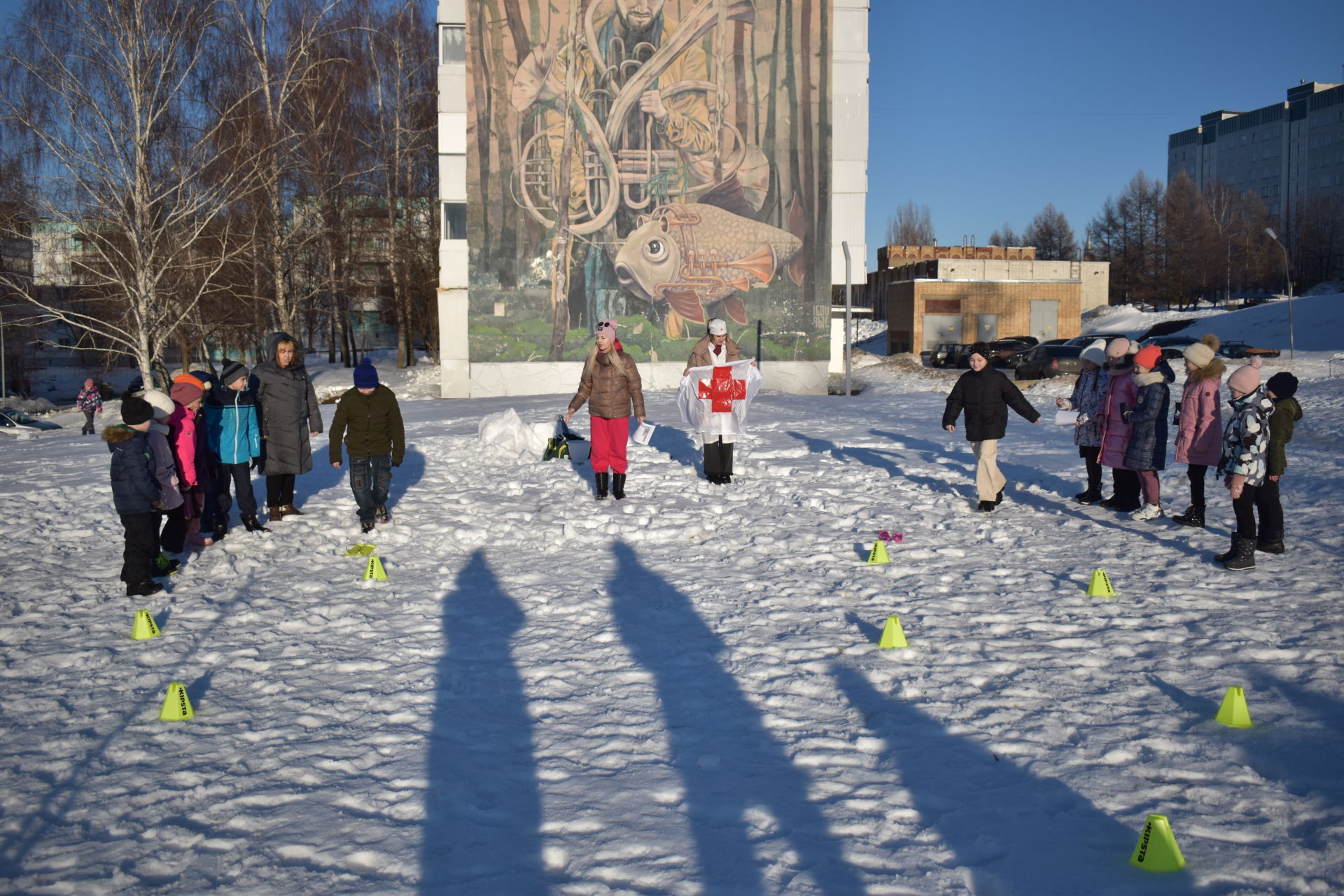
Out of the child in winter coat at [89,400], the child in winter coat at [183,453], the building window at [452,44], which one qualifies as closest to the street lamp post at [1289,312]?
the building window at [452,44]

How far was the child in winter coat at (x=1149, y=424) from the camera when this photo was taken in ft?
29.8

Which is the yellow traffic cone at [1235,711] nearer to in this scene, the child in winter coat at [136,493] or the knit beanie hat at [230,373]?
the child in winter coat at [136,493]

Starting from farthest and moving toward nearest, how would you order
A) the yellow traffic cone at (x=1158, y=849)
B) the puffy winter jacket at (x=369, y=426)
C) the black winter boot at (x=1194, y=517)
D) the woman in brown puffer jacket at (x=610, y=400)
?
the woman in brown puffer jacket at (x=610, y=400) → the puffy winter jacket at (x=369, y=426) → the black winter boot at (x=1194, y=517) → the yellow traffic cone at (x=1158, y=849)

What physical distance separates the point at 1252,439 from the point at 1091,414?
2609mm

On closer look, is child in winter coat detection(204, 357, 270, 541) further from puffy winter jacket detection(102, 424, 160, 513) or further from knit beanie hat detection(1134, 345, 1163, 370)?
knit beanie hat detection(1134, 345, 1163, 370)

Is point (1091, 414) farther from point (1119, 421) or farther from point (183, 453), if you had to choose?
point (183, 453)

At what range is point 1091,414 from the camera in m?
9.96

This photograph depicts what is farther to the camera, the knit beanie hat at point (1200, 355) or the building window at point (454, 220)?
the building window at point (454, 220)

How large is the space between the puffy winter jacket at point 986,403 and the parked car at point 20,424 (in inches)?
1046

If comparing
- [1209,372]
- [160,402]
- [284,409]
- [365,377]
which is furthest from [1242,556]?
[160,402]

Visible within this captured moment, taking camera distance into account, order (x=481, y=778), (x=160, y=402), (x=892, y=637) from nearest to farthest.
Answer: (x=481, y=778)
(x=892, y=637)
(x=160, y=402)

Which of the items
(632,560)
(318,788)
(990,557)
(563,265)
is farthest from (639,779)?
(563,265)

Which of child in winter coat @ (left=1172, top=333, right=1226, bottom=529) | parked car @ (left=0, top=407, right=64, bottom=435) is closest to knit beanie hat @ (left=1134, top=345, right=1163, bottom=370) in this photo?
child in winter coat @ (left=1172, top=333, right=1226, bottom=529)

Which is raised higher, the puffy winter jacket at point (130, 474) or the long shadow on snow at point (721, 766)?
the puffy winter jacket at point (130, 474)
